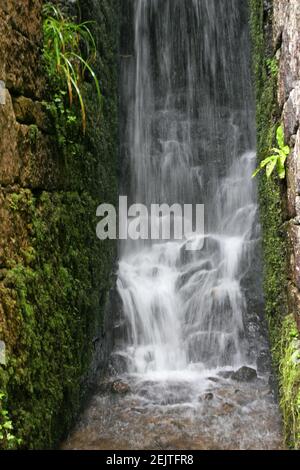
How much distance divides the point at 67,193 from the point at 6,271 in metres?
1.21

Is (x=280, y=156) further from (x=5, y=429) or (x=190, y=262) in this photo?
(x=190, y=262)

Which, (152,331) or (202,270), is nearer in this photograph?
(152,331)

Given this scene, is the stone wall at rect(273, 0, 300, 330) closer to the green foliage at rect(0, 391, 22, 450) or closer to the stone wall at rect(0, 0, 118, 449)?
the stone wall at rect(0, 0, 118, 449)

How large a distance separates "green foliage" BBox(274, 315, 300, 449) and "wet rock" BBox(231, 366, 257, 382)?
0.96m

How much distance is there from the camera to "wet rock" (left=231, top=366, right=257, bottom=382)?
429 centimetres

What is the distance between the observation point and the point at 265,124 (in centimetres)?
403

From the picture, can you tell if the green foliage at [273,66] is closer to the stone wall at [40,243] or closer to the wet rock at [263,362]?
the stone wall at [40,243]

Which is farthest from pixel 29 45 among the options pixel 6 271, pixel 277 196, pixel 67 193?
pixel 277 196

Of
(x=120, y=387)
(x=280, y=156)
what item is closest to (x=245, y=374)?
(x=120, y=387)

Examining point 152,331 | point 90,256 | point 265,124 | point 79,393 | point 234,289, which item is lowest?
point 79,393

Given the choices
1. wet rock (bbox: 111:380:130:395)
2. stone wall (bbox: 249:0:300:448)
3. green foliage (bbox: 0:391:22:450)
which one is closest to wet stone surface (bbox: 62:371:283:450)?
wet rock (bbox: 111:380:130:395)

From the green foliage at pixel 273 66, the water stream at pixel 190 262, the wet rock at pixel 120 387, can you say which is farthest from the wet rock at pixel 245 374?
the green foliage at pixel 273 66
